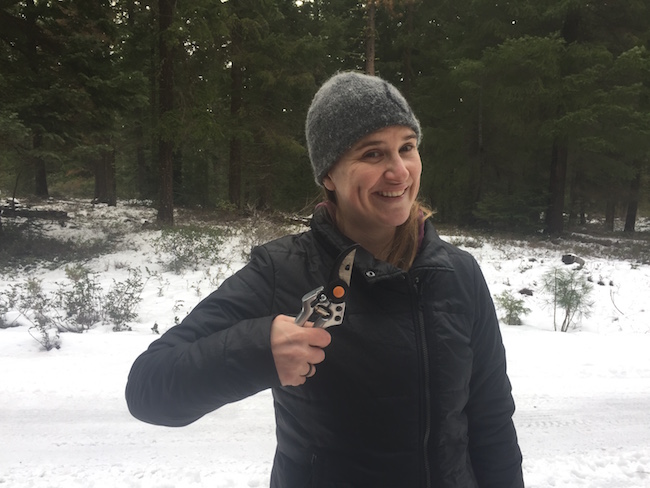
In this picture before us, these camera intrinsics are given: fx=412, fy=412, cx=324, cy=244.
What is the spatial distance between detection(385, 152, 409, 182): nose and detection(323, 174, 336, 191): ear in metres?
0.23

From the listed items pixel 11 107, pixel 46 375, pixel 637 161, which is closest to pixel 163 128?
pixel 11 107

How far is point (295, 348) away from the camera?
0.99 meters

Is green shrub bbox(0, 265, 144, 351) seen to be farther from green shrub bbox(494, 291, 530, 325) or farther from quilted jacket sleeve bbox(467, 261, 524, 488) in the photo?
green shrub bbox(494, 291, 530, 325)

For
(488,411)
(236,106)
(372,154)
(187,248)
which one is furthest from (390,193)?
(236,106)

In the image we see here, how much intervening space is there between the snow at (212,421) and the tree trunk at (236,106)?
12314 millimetres

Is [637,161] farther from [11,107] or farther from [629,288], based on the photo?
[11,107]

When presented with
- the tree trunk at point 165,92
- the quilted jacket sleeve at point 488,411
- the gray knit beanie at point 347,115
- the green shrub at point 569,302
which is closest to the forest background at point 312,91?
the tree trunk at point 165,92

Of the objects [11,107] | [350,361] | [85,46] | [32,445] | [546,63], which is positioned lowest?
[32,445]

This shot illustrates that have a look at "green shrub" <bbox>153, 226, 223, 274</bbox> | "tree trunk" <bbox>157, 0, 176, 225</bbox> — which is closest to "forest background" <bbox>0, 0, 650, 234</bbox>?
"tree trunk" <bbox>157, 0, 176, 225</bbox>

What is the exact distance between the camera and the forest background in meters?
9.87

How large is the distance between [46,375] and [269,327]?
12.5ft

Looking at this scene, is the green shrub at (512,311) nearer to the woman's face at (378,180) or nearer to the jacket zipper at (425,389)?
the jacket zipper at (425,389)

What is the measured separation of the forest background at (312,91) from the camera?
9.87 metres

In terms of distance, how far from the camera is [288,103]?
18203 mm
